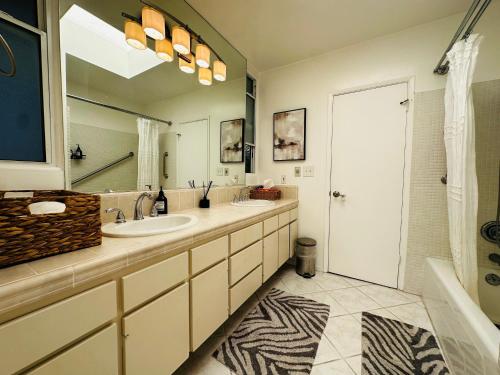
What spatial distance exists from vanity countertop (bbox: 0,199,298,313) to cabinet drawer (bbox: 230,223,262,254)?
12.7 inches

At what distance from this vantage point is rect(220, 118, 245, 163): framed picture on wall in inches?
89.7

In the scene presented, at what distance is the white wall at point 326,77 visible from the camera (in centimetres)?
176

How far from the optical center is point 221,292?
4.26 feet

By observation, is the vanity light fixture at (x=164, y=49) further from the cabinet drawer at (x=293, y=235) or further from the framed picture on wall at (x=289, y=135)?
the cabinet drawer at (x=293, y=235)

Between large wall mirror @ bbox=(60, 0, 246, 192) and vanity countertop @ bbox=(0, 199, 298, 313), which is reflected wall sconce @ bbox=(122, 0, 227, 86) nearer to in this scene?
large wall mirror @ bbox=(60, 0, 246, 192)

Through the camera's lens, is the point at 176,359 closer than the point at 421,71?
Yes

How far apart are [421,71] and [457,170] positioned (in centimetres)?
106

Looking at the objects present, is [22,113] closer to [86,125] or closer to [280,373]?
[86,125]

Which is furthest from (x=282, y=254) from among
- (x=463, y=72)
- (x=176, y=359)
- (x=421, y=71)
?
→ (x=421, y=71)

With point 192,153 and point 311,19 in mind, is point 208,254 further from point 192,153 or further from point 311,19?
point 311,19

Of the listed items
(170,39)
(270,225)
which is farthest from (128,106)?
(270,225)

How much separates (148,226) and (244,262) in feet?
2.36

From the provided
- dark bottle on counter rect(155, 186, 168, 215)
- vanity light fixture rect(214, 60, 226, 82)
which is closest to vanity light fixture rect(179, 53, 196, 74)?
vanity light fixture rect(214, 60, 226, 82)

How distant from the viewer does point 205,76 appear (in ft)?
6.31
